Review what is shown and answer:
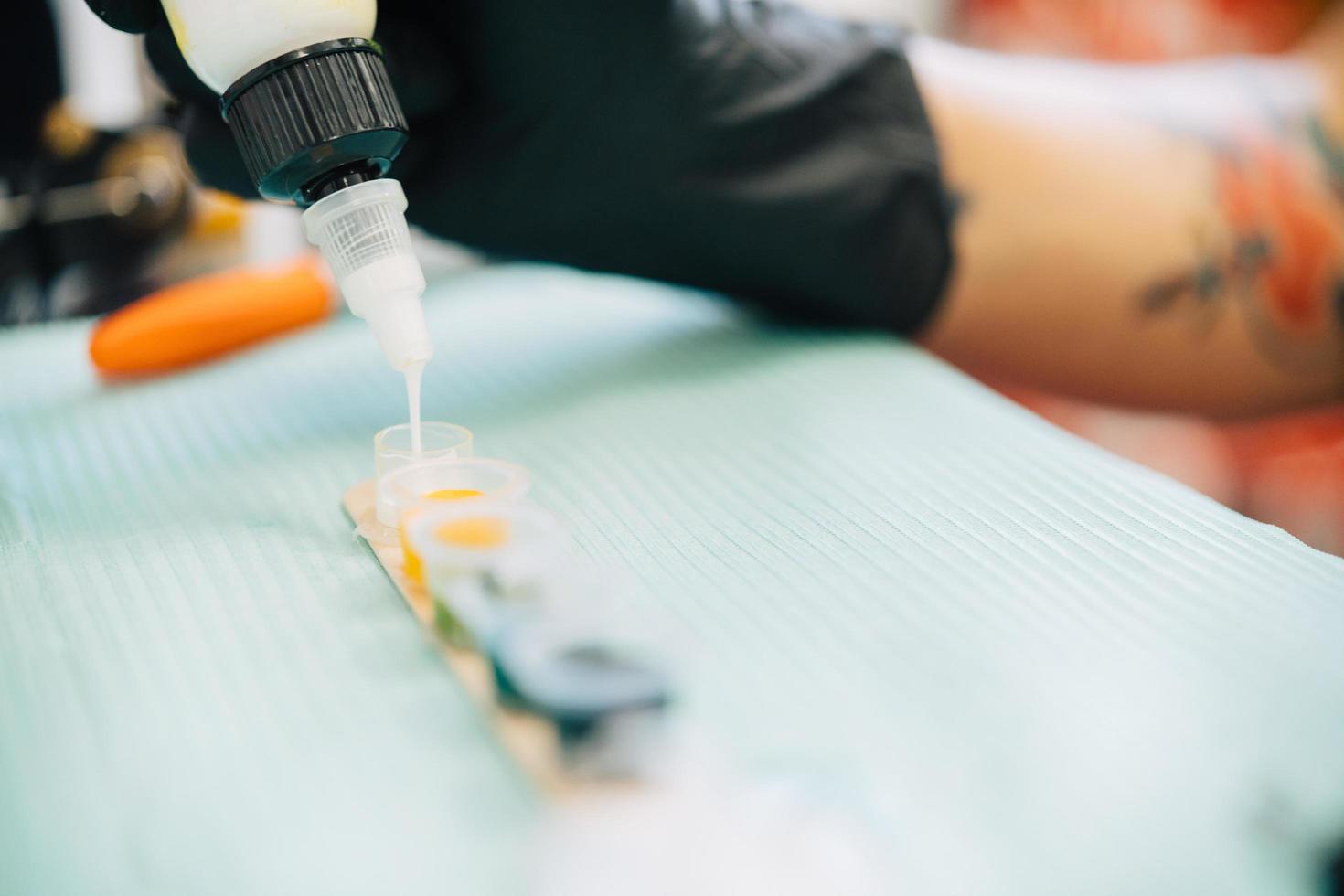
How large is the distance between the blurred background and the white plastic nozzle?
26cm

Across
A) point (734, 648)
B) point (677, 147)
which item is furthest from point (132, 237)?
point (734, 648)

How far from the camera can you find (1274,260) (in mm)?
523

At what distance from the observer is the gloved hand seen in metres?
0.42

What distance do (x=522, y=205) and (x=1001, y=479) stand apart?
0.25 metres

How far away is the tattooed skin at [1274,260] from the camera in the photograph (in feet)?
1.70

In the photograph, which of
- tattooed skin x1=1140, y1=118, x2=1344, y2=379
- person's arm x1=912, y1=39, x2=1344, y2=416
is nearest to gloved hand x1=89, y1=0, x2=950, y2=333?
person's arm x1=912, y1=39, x2=1344, y2=416

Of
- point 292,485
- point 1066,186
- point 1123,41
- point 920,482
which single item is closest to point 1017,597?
point 920,482

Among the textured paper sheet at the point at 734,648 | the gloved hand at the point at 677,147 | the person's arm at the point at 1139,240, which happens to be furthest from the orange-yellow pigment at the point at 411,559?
the person's arm at the point at 1139,240

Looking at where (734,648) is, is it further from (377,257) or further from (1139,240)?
(1139,240)

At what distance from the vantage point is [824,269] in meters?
0.46

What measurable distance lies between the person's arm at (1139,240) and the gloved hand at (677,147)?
4cm

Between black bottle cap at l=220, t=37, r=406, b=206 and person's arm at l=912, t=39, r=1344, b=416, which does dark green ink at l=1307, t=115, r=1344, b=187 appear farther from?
black bottle cap at l=220, t=37, r=406, b=206

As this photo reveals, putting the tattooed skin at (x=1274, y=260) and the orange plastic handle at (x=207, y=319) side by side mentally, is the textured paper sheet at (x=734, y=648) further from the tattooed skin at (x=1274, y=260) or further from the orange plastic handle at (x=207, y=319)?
the tattooed skin at (x=1274, y=260)

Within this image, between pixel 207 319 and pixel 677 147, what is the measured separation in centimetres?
22
